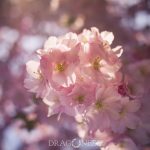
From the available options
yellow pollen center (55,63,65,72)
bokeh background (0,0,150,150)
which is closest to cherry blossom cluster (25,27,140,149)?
yellow pollen center (55,63,65,72)

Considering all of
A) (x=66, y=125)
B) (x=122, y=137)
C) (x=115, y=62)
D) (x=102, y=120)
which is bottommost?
(x=66, y=125)

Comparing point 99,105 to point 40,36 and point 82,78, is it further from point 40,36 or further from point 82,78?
point 40,36

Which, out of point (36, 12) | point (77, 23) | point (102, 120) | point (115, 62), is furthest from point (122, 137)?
point (36, 12)

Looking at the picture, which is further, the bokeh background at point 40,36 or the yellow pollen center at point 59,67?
the bokeh background at point 40,36

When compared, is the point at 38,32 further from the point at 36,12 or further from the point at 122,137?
the point at 122,137

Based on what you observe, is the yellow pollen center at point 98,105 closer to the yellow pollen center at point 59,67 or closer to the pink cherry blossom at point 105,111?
the pink cherry blossom at point 105,111

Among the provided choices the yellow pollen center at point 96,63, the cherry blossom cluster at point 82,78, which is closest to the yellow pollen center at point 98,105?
the cherry blossom cluster at point 82,78
